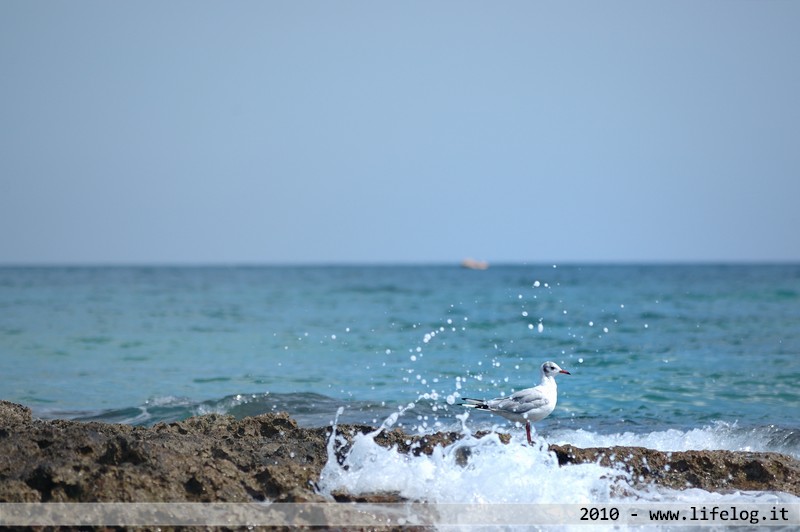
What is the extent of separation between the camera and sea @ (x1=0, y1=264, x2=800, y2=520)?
6.69 metres

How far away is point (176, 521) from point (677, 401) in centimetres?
831

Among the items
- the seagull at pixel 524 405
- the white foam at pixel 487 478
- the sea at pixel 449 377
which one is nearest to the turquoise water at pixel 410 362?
the sea at pixel 449 377

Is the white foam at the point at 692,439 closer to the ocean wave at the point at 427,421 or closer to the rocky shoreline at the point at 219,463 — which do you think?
the ocean wave at the point at 427,421

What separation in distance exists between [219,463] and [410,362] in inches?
403

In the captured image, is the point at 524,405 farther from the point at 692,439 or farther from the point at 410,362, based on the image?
the point at 410,362

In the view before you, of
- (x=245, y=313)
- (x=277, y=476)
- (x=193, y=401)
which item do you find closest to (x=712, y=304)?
(x=245, y=313)

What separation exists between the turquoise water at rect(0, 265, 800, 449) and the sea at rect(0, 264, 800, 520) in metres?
0.05

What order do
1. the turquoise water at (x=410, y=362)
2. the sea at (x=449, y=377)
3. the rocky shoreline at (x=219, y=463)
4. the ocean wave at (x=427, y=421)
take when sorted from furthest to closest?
the turquoise water at (x=410, y=362)
the ocean wave at (x=427, y=421)
the sea at (x=449, y=377)
the rocky shoreline at (x=219, y=463)

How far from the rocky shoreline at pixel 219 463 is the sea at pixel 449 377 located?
0.30 metres

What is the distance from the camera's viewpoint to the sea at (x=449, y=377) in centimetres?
669

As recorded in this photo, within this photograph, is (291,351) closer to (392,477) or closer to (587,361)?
(587,361)

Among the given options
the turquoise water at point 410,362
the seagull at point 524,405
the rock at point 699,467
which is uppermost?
the seagull at point 524,405

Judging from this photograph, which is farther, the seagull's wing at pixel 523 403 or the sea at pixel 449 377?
the seagull's wing at pixel 523 403

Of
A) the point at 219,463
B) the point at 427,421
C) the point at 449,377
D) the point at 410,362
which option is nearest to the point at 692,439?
the point at 427,421
